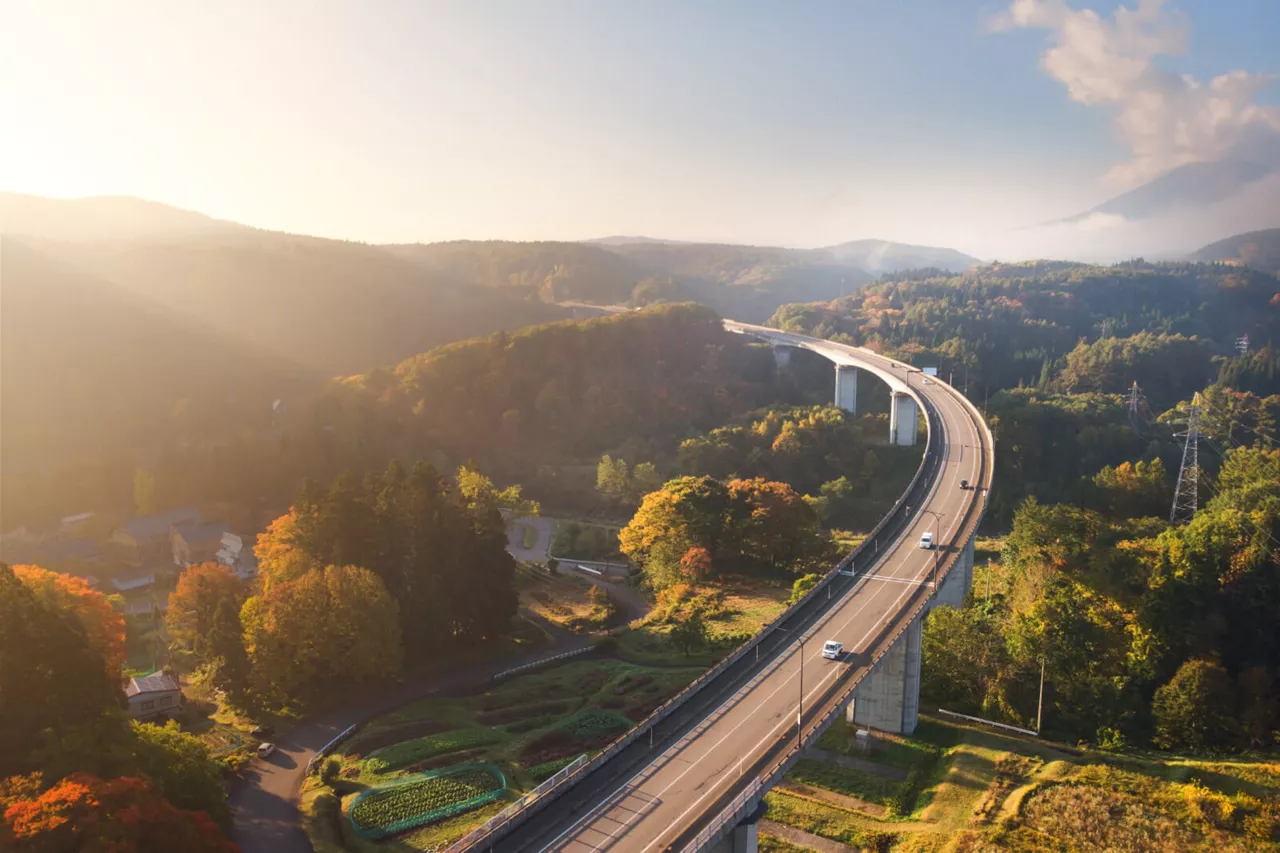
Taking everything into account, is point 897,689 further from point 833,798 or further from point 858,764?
point 833,798

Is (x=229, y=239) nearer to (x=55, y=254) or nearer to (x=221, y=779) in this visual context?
(x=55, y=254)

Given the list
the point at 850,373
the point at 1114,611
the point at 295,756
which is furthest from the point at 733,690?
the point at 850,373

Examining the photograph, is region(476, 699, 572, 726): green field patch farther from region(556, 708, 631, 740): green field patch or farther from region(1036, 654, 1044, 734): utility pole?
region(1036, 654, 1044, 734): utility pole

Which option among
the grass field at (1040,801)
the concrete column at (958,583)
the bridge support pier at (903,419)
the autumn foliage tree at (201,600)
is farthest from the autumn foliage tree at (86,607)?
the bridge support pier at (903,419)

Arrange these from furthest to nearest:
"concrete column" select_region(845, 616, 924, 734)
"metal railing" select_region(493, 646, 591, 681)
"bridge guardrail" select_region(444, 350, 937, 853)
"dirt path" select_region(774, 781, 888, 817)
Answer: "metal railing" select_region(493, 646, 591, 681)
"concrete column" select_region(845, 616, 924, 734)
"dirt path" select_region(774, 781, 888, 817)
"bridge guardrail" select_region(444, 350, 937, 853)

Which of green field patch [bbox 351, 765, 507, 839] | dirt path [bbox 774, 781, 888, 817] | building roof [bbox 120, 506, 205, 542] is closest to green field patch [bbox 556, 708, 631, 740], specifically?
green field patch [bbox 351, 765, 507, 839]

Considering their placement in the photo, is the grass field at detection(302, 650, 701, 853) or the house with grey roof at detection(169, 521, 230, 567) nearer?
the grass field at detection(302, 650, 701, 853)

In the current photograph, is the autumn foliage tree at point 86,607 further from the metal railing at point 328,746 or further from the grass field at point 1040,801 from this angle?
the grass field at point 1040,801
